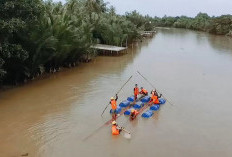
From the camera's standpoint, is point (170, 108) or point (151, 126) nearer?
point (151, 126)

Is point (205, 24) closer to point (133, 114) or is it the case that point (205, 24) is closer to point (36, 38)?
point (36, 38)

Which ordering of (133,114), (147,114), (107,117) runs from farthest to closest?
(147,114) → (107,117) → (133,114)

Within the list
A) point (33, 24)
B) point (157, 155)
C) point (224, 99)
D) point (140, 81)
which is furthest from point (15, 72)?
point (224, 99)

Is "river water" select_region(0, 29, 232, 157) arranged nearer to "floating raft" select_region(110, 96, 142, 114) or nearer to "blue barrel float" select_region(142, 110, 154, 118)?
"blue barrel float" select_region(142, 110, 154, 118)

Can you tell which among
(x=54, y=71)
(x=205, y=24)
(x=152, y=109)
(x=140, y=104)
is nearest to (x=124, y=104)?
(x=140, y=104)

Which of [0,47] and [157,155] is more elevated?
[0,47]

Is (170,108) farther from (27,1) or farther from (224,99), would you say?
(27,1)
